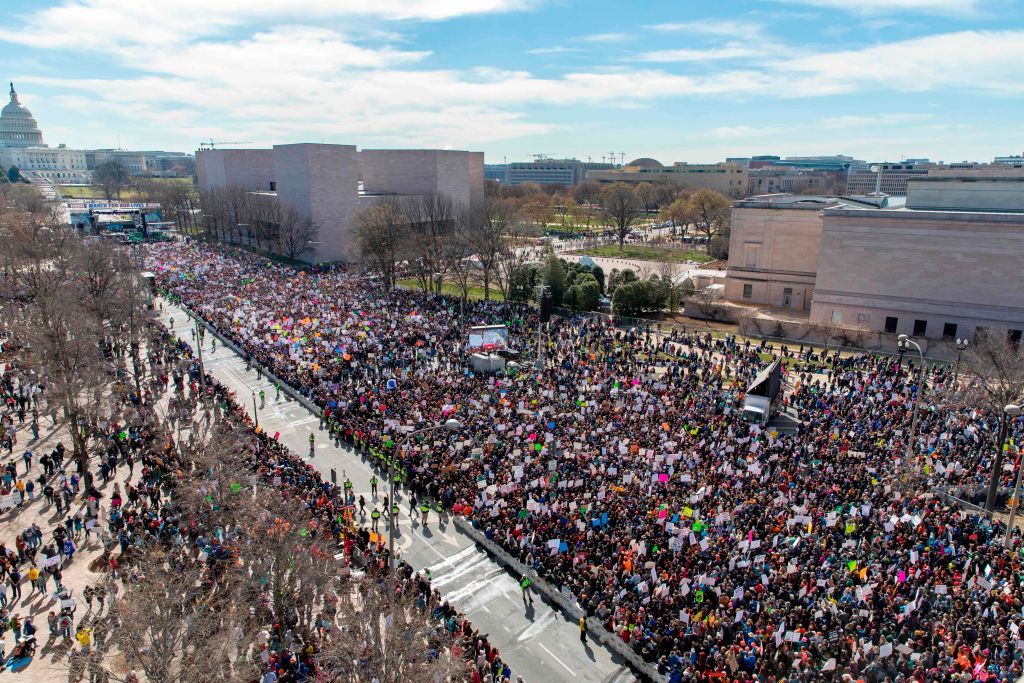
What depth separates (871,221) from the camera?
143ft

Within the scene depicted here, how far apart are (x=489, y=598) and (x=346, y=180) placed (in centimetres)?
6523

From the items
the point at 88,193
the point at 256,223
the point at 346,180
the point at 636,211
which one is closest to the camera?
the point at 346,180

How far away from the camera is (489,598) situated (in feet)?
56.9

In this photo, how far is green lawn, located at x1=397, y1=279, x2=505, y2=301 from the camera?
2314 inches

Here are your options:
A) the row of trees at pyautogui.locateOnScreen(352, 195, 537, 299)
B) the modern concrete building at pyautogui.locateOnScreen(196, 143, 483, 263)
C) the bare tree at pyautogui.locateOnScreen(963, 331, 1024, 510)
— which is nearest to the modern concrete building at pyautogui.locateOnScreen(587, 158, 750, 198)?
the modern concrete building at pyautogui.locateOnScreen(196, 143, 483, 263)

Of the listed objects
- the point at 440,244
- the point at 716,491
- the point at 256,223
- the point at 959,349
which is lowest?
A: the point at 716,491

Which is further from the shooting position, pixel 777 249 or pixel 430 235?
pixel 430 235

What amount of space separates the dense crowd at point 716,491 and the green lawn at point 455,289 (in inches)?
816

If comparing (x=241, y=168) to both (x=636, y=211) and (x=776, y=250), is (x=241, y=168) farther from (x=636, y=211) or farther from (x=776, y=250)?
(x=776, y=250)

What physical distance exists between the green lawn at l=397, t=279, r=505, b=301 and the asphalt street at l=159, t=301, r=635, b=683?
3298cm

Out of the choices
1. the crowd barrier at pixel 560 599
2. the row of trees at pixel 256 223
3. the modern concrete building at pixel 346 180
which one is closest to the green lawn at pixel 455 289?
the modern concrete building at pixel 346 180

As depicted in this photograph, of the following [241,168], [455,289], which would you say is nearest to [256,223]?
[241,168]

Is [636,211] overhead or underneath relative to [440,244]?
overhead

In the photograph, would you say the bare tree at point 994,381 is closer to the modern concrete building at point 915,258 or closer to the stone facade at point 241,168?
the modern concrete building at point 915,258
